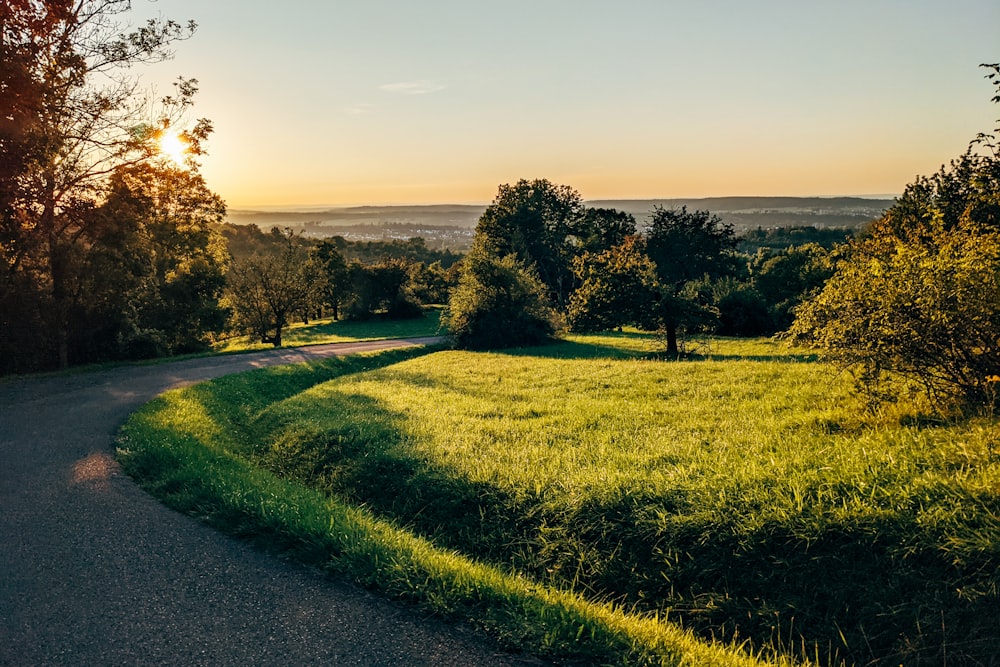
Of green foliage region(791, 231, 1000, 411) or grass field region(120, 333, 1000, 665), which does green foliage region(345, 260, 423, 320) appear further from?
green foliage region(791, 231, 1000, 411)

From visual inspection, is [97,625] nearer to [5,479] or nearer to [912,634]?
[5,479]

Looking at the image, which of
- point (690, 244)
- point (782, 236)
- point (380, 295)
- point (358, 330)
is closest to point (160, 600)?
point (358, 330)

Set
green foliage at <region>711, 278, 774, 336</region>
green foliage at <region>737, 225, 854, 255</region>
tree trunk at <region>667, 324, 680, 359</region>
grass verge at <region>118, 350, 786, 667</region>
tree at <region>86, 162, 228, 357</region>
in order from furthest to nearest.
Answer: green foliage at <region>737, 225, 854, 255</region>
green foliage at <region>711, 278, 774, 336</region>
tree trunk at <region>667, 324, 680, 359</region>
tree at <region>86, 162, 228, 357</region>
grass verge at <region>118, 350, 786, 667</region>

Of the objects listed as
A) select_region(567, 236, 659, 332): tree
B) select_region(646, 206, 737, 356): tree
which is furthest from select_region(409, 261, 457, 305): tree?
select_region(567, 236, 659, 332): tree

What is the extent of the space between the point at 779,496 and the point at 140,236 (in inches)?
892

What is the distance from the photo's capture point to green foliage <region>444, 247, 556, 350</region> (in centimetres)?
3178

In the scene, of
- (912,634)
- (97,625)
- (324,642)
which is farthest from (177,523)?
(912,634)

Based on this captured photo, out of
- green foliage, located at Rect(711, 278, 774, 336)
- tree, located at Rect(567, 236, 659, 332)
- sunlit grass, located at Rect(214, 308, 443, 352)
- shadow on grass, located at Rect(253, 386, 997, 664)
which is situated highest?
tree, located at Rect(567, 236, 659, 332)

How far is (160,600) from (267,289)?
3573cm

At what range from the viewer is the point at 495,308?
31.9 meters

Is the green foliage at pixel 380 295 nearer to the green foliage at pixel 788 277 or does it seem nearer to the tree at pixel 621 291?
the green foliage at pixel 788 277

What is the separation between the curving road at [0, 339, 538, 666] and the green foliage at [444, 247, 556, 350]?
24.6m

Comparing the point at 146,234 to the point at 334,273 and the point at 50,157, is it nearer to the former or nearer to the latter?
the point at 50,157

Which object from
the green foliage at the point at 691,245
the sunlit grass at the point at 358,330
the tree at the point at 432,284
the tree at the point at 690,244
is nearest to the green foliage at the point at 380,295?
the sunlit grass at the point at 358,330
